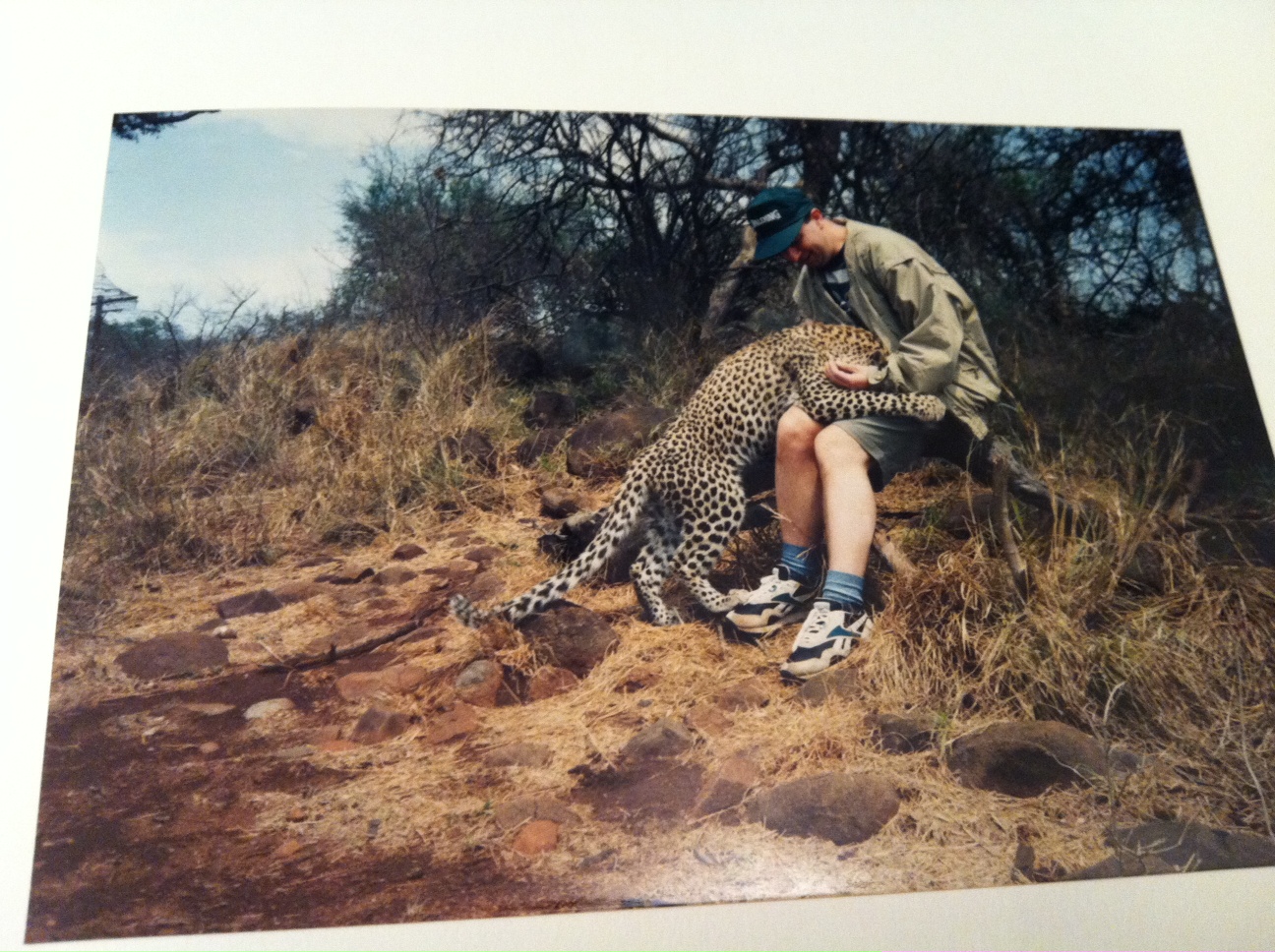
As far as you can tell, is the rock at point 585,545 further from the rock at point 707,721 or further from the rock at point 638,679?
the rock at point 707,721

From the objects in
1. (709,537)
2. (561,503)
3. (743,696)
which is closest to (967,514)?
(709,537)

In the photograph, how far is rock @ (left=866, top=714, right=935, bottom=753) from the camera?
2.43m

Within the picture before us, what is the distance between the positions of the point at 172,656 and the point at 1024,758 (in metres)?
2.39

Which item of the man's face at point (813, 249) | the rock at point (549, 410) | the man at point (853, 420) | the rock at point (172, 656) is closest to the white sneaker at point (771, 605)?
the man at point (853, 420)

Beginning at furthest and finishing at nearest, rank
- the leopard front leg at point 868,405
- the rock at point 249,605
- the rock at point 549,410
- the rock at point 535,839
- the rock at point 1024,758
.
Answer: the rock at point 549,410 < the leopard front leg at point 868,405 < the rock at point 249,605 < the rock at point 1024,758 < the rock at point 535,839

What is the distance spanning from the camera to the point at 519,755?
7.82 feet

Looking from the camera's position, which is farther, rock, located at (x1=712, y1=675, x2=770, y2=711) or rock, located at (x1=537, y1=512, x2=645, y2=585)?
rock, located at (x1=537, y1=512, x2=645, y2=585)

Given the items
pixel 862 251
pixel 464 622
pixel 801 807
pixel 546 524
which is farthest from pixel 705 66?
pixel 801 807

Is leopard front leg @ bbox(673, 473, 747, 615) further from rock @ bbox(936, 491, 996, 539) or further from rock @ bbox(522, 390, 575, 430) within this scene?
rock @ bbox(936, 491, 996, 539)

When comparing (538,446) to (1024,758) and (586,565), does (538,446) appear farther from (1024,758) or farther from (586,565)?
(1024,758)

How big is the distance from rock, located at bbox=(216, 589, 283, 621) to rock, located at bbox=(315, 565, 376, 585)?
0.14 metres

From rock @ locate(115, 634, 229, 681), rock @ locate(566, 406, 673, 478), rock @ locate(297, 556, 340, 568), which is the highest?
rock @ locate(566, 406, 673, 478)

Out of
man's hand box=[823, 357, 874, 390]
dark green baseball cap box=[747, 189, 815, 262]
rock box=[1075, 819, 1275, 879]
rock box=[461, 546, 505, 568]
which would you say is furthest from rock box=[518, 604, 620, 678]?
rock box=[1075, 819, 1275, 879]

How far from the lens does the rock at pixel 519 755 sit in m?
Result: 2.38
